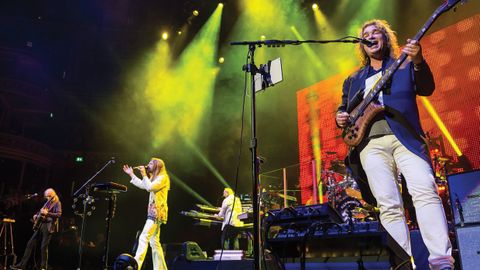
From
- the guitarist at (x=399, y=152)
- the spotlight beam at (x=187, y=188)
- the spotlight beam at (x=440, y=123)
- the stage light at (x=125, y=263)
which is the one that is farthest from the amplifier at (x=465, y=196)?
the spotlight beam at (x=187, y=188)

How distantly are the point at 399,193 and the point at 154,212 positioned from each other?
173 inches

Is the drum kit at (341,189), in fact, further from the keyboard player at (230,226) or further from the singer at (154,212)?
the singer at (154,212)

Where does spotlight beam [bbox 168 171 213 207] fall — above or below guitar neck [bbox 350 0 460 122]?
above

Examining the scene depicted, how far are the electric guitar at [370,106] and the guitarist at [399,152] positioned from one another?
0.12 ft

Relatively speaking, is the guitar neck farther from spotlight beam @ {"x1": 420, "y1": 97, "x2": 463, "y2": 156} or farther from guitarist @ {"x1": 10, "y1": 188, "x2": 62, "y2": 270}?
guitarist @ {"x1": 10, "y1": 188, "x2": 62, "y2": 270}

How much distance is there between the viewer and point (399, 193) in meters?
2.40

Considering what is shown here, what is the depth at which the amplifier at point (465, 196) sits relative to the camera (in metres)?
2.85

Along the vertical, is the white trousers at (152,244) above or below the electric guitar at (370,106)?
below

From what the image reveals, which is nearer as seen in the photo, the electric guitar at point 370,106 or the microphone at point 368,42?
the electric guitar at point 370,106

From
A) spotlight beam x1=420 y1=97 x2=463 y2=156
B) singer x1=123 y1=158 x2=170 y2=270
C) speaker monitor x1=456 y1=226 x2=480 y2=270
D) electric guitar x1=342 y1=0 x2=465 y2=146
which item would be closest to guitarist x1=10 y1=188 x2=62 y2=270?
singer x1=123 y1=158 x2=170 y2=270

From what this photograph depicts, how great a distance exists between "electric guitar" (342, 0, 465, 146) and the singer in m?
4.11

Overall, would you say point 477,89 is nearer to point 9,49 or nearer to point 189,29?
point 189,29

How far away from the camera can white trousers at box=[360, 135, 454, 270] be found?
6.97ft

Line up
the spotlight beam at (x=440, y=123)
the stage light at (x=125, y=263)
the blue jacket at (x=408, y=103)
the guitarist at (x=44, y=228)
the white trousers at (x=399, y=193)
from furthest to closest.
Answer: the guitarist at (x=44, y=228)
the spotlight beam at (x=440, y=123)
the stage light at (x=125, y=263)
the blue jacket at (x=408, y=103)
the white trousers at (x=399, y=193)
